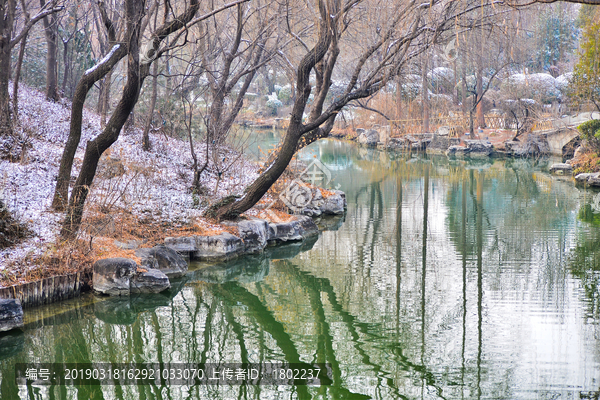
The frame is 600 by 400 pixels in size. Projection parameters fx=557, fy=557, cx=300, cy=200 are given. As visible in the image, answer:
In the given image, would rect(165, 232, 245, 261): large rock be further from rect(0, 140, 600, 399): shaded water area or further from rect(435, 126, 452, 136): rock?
rect(435, 126, 452, 136): rock

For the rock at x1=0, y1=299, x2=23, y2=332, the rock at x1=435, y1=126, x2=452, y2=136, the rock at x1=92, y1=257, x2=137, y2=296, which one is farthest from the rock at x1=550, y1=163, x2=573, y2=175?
the rock at x1=0, y1=299, x2=23, y2=332

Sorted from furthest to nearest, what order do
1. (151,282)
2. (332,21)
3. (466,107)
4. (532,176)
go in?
(466,107), (532,176), (332,21), (151,282)

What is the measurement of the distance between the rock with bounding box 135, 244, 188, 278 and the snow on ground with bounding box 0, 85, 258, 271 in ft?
3.16

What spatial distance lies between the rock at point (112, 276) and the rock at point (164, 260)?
0.53m

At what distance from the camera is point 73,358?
548 centimetres

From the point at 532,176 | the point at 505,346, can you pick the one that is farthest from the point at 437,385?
the point at 532,176

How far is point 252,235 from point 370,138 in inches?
832

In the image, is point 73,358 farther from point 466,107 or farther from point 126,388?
point 466,107

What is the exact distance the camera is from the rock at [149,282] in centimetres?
711

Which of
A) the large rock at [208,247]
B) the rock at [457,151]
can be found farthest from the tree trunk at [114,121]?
the rock at [457,151]

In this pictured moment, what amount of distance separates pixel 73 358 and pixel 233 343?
5.20 feet

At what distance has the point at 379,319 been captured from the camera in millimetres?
6523

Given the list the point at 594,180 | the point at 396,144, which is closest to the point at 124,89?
the point at 594,180

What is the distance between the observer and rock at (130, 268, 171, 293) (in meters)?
7.11
